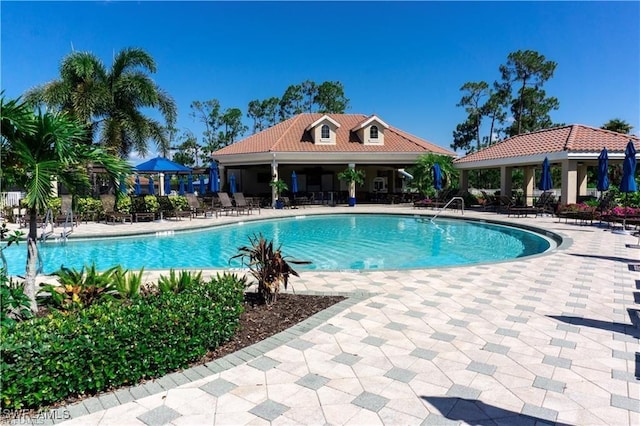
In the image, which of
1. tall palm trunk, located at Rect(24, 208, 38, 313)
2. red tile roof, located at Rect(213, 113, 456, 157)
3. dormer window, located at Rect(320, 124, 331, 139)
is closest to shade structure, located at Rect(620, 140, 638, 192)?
red tile roof, located at Rect(213, 113, 456, 157)

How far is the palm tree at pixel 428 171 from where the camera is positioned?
25734 mm

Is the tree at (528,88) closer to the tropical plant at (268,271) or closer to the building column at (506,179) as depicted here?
the building column at (506,179)

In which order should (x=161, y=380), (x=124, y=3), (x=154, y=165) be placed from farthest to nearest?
(x=154, y=165) < (x=124, y=3) < (x=161, y=380)

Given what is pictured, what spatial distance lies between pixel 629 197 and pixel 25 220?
27.1 meters

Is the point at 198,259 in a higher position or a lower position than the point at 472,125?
lower

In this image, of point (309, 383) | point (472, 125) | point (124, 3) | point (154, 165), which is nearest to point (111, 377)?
point (309, 383)

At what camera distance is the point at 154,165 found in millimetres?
20922

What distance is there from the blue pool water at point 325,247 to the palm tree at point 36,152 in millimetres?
5706

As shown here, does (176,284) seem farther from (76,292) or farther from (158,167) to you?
(158,167)

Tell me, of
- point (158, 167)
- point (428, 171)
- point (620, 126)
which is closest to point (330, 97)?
point (428, 171)

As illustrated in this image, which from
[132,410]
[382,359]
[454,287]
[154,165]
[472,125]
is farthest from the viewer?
[472,125]

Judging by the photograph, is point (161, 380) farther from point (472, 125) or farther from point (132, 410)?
point (472, 125)

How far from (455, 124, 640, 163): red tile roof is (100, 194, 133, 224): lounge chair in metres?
20.5

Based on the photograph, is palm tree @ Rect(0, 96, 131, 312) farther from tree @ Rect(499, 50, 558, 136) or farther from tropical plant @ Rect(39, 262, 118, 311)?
tree @ Rect(499, 50, 558, 136)
